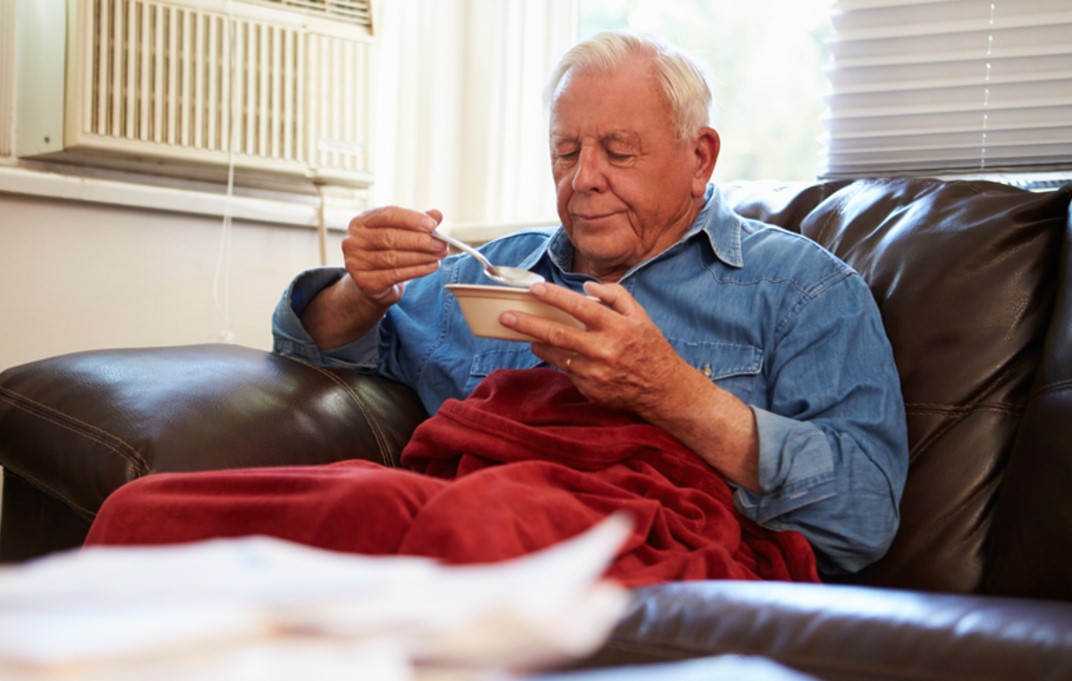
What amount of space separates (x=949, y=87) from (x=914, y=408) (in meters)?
0.74

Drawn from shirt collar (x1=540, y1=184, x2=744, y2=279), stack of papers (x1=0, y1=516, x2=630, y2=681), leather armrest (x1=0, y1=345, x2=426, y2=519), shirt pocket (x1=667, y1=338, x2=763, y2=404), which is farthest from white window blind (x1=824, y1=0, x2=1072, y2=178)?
stack of papers (x1=0, y1=516, x2=630, y2=681)

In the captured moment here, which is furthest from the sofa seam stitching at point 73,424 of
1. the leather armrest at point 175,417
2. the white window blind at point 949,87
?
the white window blind at point 949,87

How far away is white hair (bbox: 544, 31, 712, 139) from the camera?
1.59 m

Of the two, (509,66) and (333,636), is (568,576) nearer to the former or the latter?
(333,636)

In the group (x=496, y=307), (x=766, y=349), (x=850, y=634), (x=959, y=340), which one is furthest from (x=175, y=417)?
(x=959, y=340)

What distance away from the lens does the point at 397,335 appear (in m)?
1.80

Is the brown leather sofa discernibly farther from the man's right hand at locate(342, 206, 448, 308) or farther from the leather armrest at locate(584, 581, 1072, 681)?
the leather armrest at locate(584, 581, 1072, 681)

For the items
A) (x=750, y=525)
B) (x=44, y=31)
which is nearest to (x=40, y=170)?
(x=44, y=31)

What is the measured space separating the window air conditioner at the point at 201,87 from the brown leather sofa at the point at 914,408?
2.45 ft

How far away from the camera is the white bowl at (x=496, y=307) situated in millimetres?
1277

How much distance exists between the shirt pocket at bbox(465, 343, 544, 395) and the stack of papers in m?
1.23

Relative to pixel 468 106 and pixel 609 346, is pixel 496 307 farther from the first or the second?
pixel 468 106

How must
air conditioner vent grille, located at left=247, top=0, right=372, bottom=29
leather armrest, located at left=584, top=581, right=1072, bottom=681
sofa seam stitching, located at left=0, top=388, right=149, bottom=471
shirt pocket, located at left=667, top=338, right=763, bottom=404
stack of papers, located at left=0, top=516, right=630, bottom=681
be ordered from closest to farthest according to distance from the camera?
stack of papers, located at left=0, top=516, right=630, bottom=681 < leather armrest, located at left=584, top=581, right=1072, bottom=681 < sofa seam stitching, located at left=0, top=388, right=149, bottom=471 < shirt pocket, located at left=667, top=338, right=763, bottom=404 < air conditioner vent grille, located at left=247, top=0, right=372, bottom=29

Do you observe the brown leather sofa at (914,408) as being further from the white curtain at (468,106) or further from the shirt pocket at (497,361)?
the white curtain at (468,106)
